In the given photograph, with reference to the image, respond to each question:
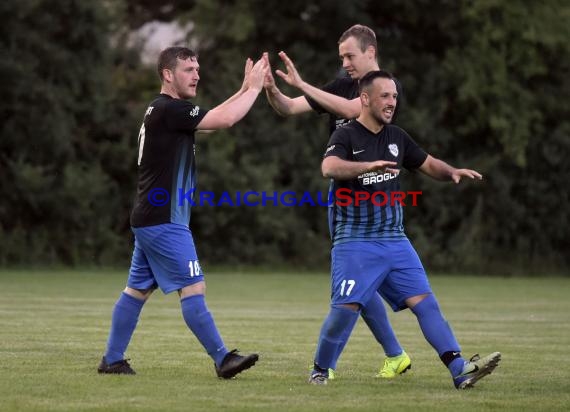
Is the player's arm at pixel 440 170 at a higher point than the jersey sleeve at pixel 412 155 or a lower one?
lower

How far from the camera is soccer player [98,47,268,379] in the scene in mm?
8219

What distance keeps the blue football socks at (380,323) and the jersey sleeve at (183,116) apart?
1.92 meters

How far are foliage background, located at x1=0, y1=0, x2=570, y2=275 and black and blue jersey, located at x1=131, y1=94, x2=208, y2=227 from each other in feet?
60.0

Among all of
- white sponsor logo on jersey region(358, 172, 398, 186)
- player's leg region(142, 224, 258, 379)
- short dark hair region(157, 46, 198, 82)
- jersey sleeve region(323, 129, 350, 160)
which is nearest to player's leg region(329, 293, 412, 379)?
player's leg region(142, 224, 258, 379)

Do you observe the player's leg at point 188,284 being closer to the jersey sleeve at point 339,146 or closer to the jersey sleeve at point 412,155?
the jersey sleeve at point 339,146

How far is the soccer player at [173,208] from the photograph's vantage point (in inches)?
324

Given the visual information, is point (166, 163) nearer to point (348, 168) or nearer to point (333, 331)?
point (348, 168)

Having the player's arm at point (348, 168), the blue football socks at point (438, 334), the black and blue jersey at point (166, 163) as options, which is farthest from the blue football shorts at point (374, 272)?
the black and blue jersey at point (166, 163)

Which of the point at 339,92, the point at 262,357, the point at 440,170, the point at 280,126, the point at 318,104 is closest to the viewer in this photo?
the point at 440,170

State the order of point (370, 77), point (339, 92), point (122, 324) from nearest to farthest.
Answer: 1. point (370, 77)
2. point (122, 324)
3. point (339, 92)

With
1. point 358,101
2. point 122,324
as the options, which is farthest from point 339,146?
point 122,324

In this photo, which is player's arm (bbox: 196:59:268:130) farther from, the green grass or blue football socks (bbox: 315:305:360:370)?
the green grass

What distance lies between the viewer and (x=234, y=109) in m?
8.23

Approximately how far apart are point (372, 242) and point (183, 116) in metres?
1.61
